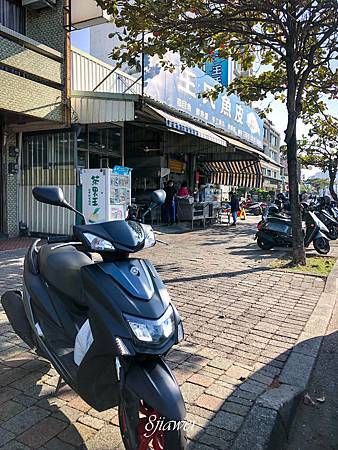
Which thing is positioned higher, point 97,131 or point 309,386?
point 97,131

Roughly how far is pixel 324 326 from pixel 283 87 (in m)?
7.08

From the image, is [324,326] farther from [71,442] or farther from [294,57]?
[294,57]

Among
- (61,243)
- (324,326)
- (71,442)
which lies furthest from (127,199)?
(71,442)

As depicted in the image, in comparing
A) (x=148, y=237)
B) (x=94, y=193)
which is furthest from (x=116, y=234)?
(x=94, y=193)

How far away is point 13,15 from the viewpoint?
9.70 m

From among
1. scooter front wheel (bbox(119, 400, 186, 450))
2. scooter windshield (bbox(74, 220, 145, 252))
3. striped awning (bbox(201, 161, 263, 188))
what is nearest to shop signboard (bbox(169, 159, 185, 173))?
striped awning (bbox(201, 161, 263, 188))

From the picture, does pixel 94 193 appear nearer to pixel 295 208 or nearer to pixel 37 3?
pixel 295 208

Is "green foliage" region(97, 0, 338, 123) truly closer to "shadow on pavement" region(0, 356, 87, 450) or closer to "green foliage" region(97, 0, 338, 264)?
"green foliage" region(97, 0, 338, 264)

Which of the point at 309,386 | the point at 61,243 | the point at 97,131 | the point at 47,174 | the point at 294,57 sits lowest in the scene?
the point at 309,386

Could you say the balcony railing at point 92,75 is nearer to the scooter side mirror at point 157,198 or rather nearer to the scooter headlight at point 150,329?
the scooter side mirror at point 157,198

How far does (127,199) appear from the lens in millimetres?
9758

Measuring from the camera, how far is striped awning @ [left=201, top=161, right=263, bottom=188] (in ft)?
66.9

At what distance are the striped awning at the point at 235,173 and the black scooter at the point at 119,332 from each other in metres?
18.0

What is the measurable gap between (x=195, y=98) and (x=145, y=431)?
12.9 metres
